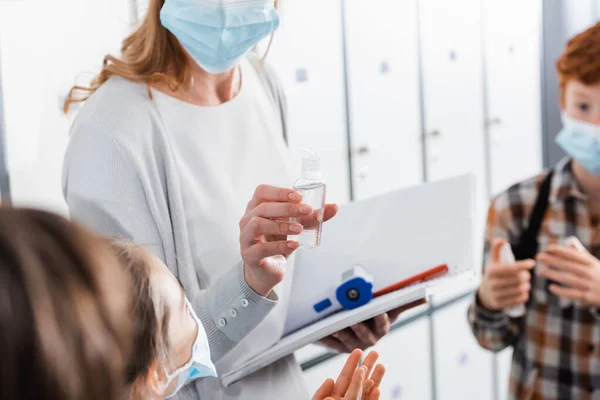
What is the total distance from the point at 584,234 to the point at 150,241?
3.57 feet

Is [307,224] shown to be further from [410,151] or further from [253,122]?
[410,151]

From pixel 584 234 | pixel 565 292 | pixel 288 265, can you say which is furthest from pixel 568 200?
pixel 288 265

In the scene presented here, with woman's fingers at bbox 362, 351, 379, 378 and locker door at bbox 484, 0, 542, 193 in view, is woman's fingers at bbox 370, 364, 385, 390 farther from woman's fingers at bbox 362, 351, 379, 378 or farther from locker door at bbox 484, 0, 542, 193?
A: locker door at bbox 484, 0, 542, 193

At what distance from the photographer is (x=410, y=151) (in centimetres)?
249

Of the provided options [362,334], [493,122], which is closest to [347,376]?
[362,334]

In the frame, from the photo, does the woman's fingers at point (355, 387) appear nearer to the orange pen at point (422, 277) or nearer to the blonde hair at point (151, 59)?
the orange pen at point (422, 277)

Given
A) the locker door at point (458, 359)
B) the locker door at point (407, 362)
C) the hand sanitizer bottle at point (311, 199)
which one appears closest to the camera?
the hand sanitizer bottle at point (311, 199)

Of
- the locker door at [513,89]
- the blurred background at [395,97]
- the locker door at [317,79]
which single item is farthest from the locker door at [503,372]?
the locker door at [317,79]

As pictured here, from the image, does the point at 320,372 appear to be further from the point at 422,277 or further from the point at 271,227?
the point at 271,227

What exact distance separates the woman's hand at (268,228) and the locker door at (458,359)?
1.79m

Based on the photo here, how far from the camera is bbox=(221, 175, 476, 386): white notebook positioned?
1.16m

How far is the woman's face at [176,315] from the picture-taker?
2.43ft

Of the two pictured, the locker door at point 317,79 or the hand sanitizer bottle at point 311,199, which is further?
the locker door at point 317,79

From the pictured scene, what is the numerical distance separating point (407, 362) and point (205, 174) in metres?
1.68
